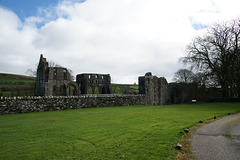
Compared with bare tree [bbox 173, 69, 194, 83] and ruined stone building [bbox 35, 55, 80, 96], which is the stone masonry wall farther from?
bare tree [bbox 173, 69, 194, 83]

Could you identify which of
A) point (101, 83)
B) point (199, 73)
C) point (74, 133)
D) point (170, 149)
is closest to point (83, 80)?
point (101, 83)

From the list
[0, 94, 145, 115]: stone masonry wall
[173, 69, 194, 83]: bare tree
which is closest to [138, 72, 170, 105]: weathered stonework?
[0, 94, 145, 115]: stone masonry wall

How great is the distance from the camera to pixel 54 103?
16.9 m

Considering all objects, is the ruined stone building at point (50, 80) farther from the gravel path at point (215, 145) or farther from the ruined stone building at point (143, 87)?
the gravel path at point (215, 145)

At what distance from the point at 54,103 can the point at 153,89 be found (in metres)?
15.1

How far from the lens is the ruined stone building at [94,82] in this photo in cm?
4162

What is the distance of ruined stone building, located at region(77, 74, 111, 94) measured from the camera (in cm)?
4162

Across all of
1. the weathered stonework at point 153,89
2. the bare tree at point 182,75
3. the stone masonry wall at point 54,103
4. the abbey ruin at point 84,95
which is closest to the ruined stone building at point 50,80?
the abbey ruin at point 84,95

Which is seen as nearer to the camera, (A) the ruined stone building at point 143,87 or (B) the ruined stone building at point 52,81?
(A) the ruined stone building at point 143,87

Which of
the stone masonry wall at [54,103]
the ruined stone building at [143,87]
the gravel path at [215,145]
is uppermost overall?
the ruined stone building at [143,87]

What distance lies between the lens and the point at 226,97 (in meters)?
25.7

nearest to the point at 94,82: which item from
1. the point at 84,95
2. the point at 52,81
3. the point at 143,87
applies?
the point at 52,81

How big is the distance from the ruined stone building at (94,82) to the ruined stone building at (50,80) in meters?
5.45

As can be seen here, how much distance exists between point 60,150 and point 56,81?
3183 centimetres
